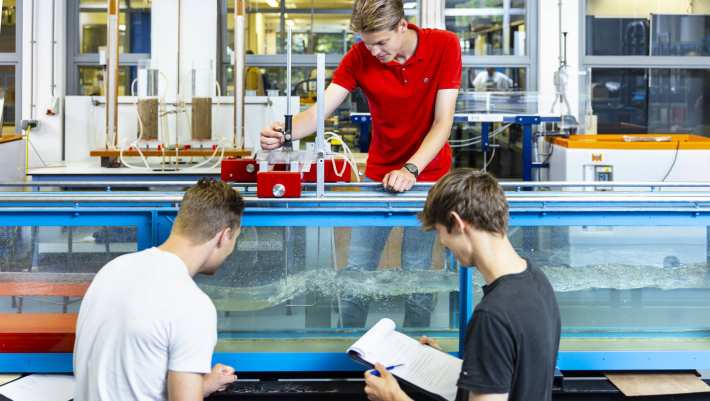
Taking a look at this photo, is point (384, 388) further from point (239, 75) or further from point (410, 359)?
point (239, 75)

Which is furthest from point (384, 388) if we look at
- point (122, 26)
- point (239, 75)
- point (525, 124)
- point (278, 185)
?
point (122, 26)

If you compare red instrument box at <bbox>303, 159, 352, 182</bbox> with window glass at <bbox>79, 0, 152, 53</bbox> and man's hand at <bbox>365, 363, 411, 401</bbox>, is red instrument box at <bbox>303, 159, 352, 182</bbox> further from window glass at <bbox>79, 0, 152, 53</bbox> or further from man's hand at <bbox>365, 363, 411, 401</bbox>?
window glass at <bbox>79, 0, 152, 53</bbox>

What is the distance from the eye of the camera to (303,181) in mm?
2104

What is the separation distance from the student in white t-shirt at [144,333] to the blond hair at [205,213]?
0.06 metres

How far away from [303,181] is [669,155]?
3.22m

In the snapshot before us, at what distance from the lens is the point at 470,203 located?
1.43m

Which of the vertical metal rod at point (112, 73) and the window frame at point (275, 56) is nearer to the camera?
the vertical metal rod at point (112, 73)

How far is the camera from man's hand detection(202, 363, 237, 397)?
1621 millimetres

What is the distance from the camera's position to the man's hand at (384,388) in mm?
1531

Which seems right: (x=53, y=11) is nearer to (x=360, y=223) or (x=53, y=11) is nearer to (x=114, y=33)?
(x=114, y=33)

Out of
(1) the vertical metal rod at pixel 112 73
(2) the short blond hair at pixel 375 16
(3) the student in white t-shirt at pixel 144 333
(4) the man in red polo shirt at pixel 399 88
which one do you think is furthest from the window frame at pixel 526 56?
(3) the student in white t-shirt at pixel 144 333

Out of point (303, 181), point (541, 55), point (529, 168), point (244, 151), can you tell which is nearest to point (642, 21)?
point (541, 55)

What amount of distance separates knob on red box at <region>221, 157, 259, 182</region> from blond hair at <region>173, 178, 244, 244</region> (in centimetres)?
59

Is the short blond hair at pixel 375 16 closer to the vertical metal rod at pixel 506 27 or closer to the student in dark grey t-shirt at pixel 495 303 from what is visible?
the student in dark grey t-shirt at pixel 495 303
